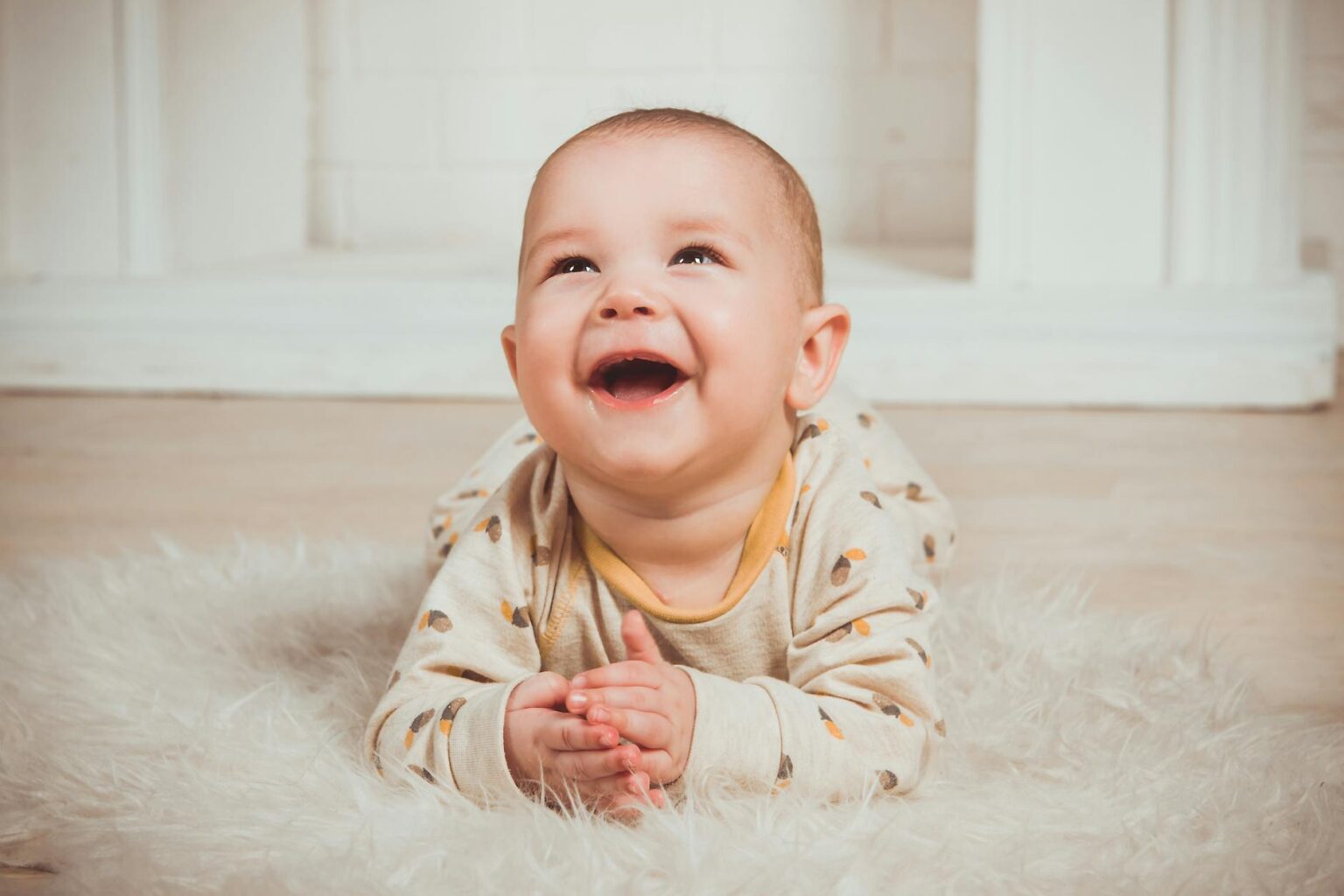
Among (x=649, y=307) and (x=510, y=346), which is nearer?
(x=649, y=307)

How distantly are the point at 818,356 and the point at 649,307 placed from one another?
15cm

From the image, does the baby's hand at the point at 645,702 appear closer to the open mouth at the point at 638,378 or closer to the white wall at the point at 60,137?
the open mouth at the point at 638,378

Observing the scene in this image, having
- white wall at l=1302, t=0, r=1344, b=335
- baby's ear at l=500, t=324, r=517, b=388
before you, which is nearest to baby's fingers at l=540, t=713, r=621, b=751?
baby's ear at l=500, t=324, r=517, b=388

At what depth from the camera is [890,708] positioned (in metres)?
0.75

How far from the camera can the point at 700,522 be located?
2.61ft

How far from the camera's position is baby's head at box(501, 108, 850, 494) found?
0.72m

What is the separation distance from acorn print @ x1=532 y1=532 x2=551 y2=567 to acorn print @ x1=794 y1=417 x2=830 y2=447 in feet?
0.56

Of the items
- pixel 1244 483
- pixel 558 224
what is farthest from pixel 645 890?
pixel 1244 483

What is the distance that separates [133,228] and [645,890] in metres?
2.00

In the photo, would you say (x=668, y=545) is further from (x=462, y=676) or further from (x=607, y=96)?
(x=607, y=96)

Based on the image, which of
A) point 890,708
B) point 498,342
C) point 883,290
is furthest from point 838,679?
point 498,342

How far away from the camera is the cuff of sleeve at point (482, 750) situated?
2.26 ft

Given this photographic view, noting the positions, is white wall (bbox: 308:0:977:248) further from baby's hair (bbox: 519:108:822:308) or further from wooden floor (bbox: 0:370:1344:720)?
baby's hair (bbox: 519:108:822:308)

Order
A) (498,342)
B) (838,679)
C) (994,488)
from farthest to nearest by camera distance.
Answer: (498,342), (994,488), (838,679)
